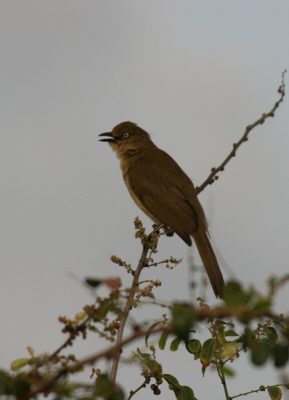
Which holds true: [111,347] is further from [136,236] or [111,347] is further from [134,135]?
[134,135]

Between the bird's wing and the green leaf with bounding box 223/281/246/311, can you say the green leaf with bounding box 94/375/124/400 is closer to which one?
the green leaf with bounding box 223/281/246/311

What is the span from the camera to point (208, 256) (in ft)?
23.2

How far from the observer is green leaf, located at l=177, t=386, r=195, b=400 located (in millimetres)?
3516

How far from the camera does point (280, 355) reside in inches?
56.8

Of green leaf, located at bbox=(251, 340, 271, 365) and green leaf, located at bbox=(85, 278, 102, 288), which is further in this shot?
green leaf, located at bbox=(85, 278, 102, 288)

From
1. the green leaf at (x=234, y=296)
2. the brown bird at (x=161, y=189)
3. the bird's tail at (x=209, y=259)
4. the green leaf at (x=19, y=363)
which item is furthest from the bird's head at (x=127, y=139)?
the green leaf at (x=234, y=296)

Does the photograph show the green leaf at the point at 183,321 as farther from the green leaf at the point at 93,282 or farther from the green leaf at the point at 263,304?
the green leaf at the point at 93,282

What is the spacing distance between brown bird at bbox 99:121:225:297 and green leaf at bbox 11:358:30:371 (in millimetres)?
4642

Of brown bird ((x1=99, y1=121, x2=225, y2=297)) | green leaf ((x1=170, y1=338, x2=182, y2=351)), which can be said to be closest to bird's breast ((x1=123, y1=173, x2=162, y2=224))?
brown bird ((x1=99, y1=121, x2=225, y2=297))

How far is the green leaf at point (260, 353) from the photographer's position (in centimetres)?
141

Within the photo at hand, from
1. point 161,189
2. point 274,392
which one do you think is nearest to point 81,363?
point 274,392

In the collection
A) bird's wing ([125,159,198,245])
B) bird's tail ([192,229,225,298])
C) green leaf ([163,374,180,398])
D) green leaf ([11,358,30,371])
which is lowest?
green leaf ([11,358,30,371])

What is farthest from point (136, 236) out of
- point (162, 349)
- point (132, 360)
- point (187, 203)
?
point (132, 360)

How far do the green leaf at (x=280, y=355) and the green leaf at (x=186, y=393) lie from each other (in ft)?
7.17
